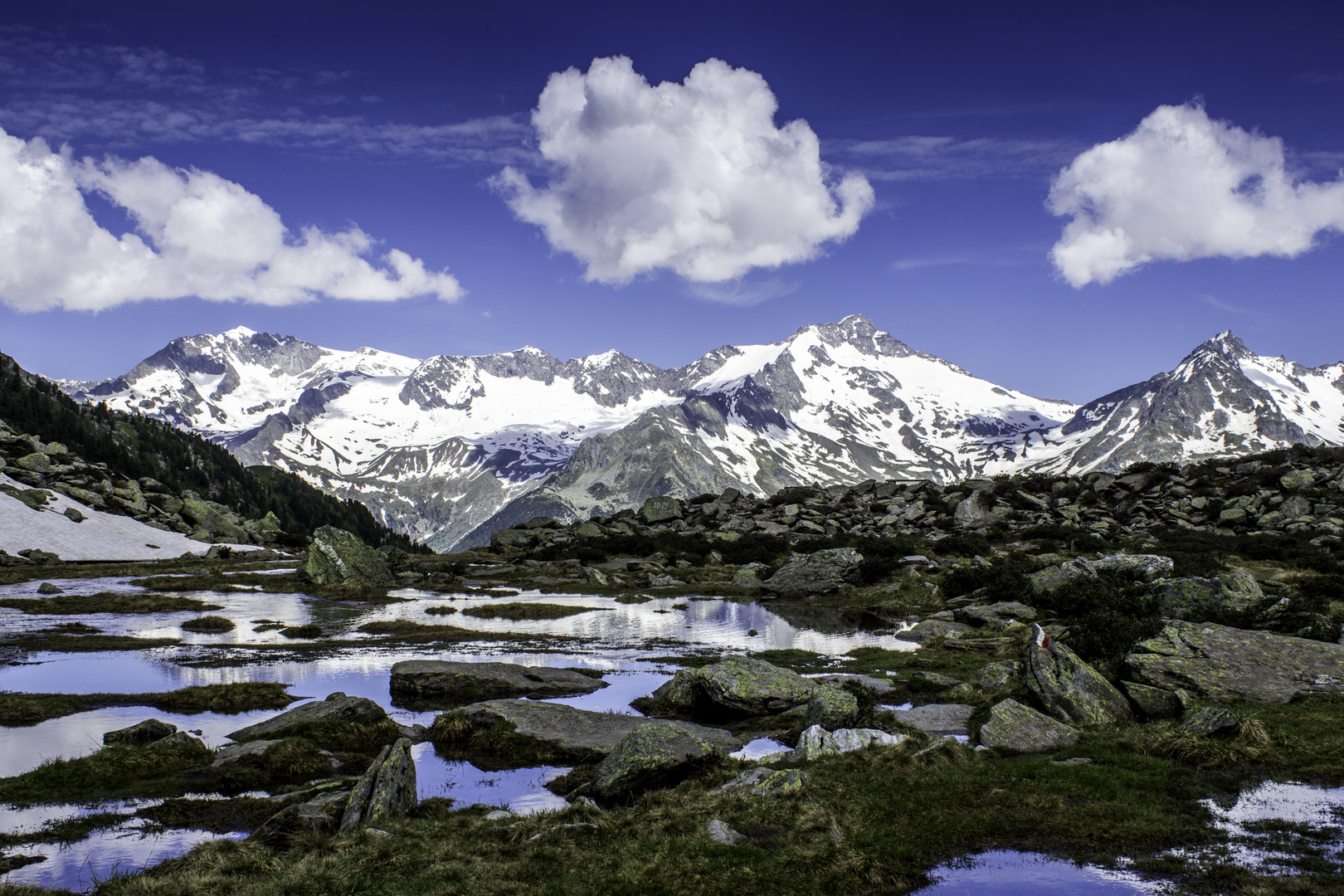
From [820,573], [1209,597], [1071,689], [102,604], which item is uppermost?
[1209,597]

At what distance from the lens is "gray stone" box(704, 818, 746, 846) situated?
43.7ft

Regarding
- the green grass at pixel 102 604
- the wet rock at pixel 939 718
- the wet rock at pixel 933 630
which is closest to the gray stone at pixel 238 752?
the wet rock at pixel 939 718

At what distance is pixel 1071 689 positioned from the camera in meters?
20.6

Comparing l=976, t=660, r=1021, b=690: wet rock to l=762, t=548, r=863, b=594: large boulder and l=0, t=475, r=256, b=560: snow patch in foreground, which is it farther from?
l=0, t=475, r=256, b=560: snow patch in foreground

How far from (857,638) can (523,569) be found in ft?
149

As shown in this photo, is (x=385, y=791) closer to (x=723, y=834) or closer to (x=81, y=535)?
(x=723, y=834)

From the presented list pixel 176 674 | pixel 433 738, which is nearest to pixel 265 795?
pixel 433 738

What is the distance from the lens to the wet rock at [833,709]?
20688 millimetres

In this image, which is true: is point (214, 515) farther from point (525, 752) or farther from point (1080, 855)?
point (1080, 855)

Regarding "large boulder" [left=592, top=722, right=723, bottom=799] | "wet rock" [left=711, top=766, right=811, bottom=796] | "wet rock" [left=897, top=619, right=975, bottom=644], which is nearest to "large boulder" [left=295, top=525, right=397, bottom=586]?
"wet rock" [left=897, top=619, right=975, bottom=644]

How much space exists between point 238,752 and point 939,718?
62.7 feet

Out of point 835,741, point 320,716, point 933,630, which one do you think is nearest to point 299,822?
point 320,716

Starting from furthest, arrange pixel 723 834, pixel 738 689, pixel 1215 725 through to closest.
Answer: pixel 738 689 → pixel 1215 725 → pixel 723 834

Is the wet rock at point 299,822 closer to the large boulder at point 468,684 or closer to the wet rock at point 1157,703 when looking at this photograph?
the large boulder at point 468,684
